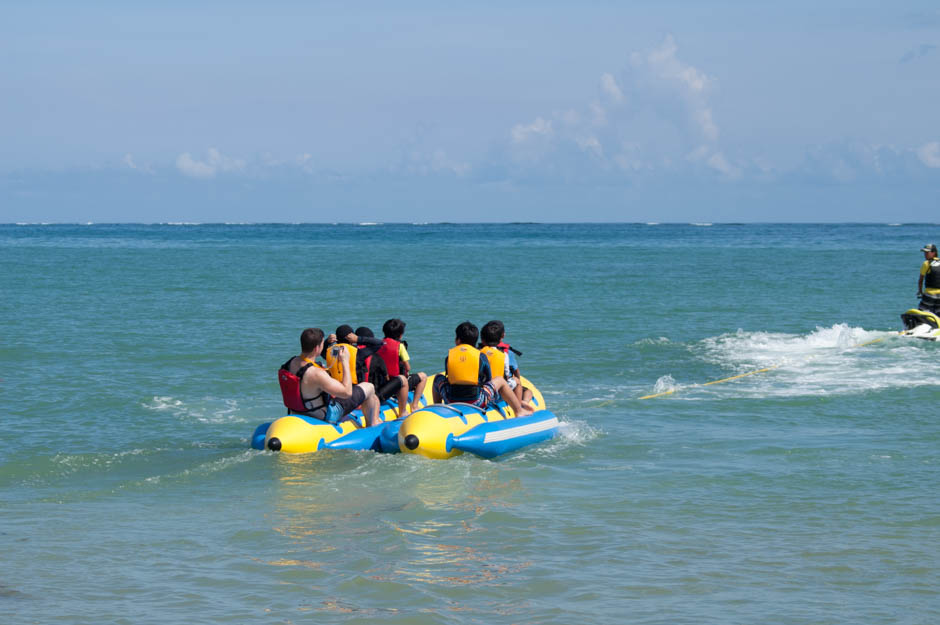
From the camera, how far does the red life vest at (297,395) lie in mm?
10414

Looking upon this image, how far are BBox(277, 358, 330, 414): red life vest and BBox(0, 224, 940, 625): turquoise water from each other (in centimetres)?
54

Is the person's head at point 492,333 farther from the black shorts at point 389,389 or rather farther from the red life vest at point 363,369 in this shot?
the red life vest at point 363,369

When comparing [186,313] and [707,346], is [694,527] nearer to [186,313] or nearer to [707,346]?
[707,346]

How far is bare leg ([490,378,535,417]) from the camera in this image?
11141mm

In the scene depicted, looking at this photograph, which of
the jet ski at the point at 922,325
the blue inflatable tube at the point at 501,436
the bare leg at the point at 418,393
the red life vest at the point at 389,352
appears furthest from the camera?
the jet ski at the point at 922,325

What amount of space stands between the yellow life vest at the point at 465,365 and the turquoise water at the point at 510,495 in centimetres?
86

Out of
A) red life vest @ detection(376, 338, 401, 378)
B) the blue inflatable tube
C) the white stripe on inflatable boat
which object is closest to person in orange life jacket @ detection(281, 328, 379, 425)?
red life vest @ detection(376, 338, 401, 378)

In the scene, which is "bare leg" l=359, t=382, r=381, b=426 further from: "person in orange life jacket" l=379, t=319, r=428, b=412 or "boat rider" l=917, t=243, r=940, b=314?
"boat rider" l=917, t=243, r=940, b=314

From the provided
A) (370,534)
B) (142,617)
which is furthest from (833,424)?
(142,617)

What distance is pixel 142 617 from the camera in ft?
21.3

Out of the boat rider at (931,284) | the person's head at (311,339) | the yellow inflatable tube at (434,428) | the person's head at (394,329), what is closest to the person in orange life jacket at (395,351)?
the person's head at (394,329)

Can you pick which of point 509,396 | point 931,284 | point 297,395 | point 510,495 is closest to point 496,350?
point 509,396

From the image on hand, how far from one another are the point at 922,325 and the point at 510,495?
13982 millimetres

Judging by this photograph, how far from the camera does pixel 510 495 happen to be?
9.51 m
